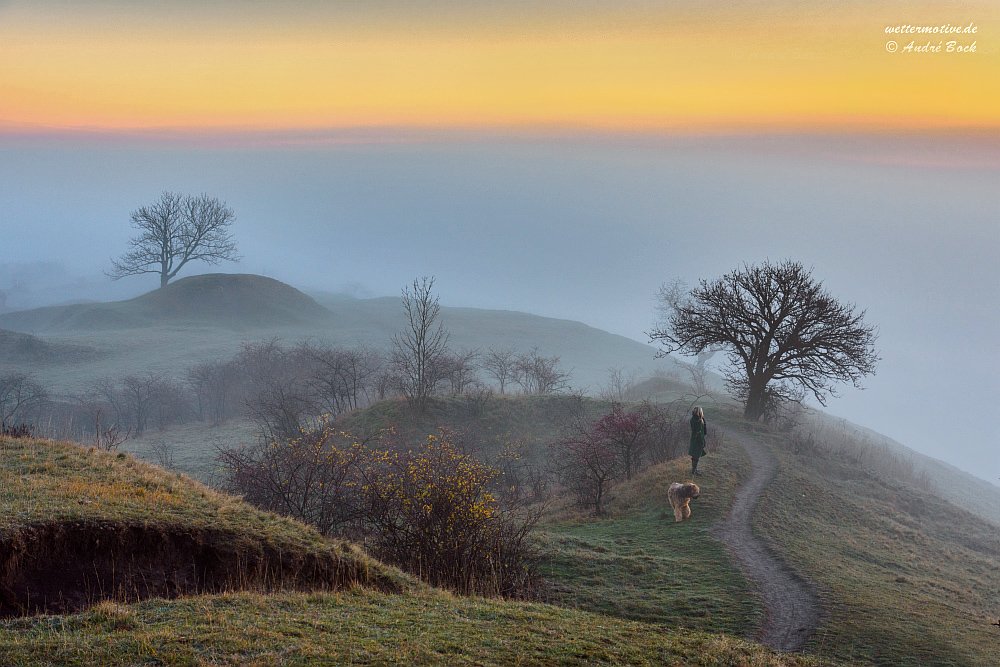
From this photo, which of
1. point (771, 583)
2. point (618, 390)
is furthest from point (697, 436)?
point (618, 390)

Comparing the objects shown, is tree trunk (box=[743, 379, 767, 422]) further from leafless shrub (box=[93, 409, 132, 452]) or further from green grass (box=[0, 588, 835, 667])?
leafless shrub (box=[93, 409, 132, 452])

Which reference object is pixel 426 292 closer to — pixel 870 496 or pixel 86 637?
pixel 870 496

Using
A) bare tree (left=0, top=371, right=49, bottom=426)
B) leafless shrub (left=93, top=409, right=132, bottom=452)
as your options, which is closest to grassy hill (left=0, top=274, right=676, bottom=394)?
bare tree (left=0, top=371, right=49, bottom=426)

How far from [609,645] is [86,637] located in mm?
5433

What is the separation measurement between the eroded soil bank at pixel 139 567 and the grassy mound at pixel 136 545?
0.01 metres

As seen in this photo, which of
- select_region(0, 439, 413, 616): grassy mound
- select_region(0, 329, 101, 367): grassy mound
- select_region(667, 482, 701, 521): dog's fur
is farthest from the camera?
select_region(0, 329, 101, 367): grassy mound

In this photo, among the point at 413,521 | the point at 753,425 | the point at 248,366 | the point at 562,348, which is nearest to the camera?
the point at 413,521

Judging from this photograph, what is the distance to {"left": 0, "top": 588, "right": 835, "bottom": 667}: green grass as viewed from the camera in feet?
18.4

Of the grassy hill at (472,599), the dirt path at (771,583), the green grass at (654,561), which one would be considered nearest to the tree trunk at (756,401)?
the green grass at (654,561)

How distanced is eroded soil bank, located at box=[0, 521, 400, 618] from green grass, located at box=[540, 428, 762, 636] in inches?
169

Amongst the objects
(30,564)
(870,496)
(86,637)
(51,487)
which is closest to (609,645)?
(86,637)

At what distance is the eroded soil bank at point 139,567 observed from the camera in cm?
755

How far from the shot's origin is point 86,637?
5.75 meters

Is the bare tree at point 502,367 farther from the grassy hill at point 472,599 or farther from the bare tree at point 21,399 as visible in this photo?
the bare tree at point 21,399
